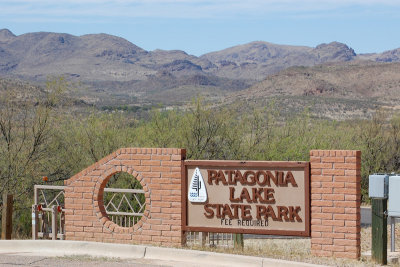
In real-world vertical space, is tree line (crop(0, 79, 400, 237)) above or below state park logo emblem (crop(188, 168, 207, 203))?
above

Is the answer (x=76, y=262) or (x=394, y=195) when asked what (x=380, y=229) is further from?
(x=76, y=262)

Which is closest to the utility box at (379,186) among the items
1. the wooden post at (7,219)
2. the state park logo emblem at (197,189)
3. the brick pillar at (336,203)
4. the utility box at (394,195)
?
the utility box at (394,195)

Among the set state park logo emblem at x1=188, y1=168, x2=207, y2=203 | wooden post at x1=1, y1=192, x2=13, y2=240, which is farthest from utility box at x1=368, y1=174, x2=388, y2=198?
wooden post at x1=1, y1=192, x2=13, y2=240

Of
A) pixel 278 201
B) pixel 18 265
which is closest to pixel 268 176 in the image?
pixel 278 201

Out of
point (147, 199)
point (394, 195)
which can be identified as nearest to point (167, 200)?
point (147, 199)

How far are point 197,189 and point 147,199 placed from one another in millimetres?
993

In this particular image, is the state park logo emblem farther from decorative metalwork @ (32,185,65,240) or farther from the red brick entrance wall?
decorative metalwork @ (32,185,65,240)

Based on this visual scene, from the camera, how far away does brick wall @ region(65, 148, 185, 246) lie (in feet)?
42.2

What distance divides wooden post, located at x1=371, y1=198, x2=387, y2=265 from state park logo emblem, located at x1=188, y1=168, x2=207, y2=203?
9.75 feet

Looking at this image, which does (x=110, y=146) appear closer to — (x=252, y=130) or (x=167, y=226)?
(x=252, y=130)

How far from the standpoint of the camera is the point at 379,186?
38.1 ft

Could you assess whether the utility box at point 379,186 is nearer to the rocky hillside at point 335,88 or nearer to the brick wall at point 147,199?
the brick wall at point 147,199

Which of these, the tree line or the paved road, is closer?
the paved road

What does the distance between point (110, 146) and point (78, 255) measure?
52.1ft
